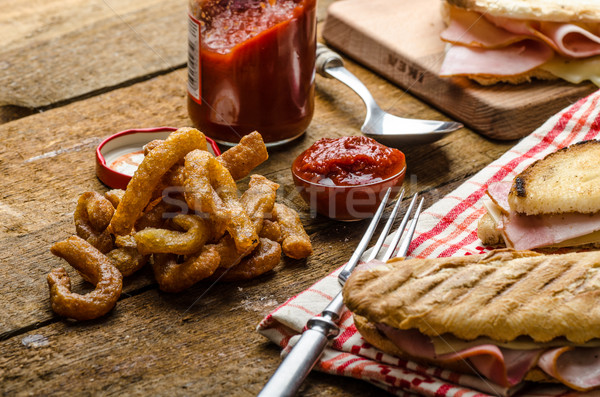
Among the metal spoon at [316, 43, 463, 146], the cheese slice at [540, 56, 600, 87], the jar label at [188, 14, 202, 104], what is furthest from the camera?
the cheese slice at [540, 56, 600, 87]

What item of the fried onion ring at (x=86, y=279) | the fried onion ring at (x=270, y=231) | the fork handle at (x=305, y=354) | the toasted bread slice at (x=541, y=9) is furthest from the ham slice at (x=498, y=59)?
the fried onion ring at (x=86, y=279)

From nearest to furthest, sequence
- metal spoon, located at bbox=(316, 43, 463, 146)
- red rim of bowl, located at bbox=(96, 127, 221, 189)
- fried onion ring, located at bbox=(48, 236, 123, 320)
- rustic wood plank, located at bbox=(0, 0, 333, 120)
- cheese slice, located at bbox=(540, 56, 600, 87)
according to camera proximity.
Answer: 1. fried onion ring, located at bbox=(48, 236, 123, 320)
2. red rim of bowl, located at bbox=(96, 127, 221, 189)
3. metal spoon, located at bbox=(316, 43, 463, 146)
4. cheese slice, located at bbox=(540, 56, 600, 87)
5. rustic wood plank, located at bbox=(0, 0, 333, 120)

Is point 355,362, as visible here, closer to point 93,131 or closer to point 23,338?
point 23,338

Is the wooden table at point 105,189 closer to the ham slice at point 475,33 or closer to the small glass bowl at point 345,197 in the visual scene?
the small glass bowl at point 345,197

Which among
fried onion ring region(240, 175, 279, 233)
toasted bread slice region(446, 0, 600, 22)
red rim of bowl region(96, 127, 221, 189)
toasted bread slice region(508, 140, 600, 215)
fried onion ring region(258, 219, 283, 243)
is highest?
toasted bread slice region(446, 0, 600, 22)

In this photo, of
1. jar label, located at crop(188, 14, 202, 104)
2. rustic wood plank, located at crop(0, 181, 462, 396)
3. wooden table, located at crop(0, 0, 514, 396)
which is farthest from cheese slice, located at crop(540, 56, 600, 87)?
rustic wood plank, located at crop(0, 181, 462, 396)

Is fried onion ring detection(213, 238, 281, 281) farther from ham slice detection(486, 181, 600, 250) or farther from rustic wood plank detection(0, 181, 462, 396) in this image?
ham slice detection(486, 181, 600, 250)
